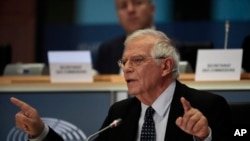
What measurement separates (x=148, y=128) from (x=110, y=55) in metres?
1.93

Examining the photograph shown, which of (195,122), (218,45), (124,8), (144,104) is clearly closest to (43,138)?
(144,104)

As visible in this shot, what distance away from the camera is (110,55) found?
4.73 m

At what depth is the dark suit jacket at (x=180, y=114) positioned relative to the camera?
110 inches

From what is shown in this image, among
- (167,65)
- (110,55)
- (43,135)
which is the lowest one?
(43,135)

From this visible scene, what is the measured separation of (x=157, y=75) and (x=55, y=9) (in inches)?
184

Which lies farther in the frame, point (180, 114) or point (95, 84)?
point (95, 84)

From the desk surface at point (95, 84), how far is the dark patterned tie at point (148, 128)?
0.85 metres

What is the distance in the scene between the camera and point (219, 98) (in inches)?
113

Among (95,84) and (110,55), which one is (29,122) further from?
(110,55)

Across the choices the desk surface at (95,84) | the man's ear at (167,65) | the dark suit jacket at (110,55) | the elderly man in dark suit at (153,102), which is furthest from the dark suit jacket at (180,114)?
the dark suit jacket at (110,55)

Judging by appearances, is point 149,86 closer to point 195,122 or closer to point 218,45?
point 195,122

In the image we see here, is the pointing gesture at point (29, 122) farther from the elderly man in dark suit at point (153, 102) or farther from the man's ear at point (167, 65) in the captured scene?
the man's ear at point (167, 65)

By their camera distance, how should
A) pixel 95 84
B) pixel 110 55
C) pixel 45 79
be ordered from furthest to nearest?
pixel 110 55
pixel 45 79
pixel 95 84

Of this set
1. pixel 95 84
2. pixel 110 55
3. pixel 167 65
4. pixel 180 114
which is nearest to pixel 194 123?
pixel 180 114
